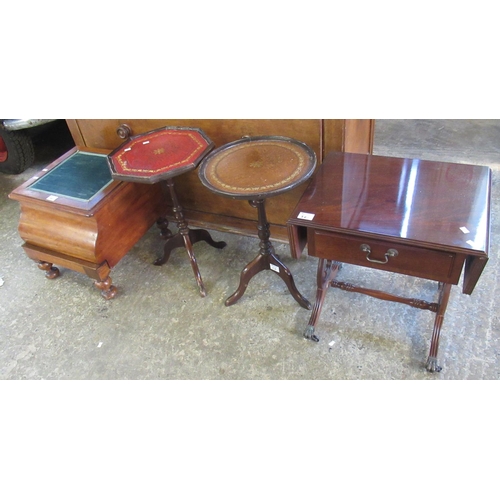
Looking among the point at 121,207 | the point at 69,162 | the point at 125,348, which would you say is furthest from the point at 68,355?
the point at 69,162

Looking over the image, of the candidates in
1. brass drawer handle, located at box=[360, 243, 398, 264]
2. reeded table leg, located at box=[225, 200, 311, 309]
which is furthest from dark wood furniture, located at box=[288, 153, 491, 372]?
reeded table leg, located at box=[225, 200, 311, 309]

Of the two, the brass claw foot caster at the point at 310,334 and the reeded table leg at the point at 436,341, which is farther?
the brass claw foot caster at the point at 310,334

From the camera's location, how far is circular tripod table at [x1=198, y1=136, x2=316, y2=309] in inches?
58.4

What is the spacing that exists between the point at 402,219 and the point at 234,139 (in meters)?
1.00

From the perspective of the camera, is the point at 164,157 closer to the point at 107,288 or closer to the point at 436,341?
the point at 107,288

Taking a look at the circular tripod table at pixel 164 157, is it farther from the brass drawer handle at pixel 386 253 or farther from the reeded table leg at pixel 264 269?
the brass drawer handle at pixel 386 253

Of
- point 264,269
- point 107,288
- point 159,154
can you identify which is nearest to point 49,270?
point 107,288

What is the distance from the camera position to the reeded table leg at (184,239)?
2027 millimetres

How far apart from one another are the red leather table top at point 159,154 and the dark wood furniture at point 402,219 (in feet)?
1.81

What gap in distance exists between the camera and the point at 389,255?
133 centimetres

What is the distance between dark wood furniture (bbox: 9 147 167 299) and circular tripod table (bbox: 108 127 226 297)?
0.21 meters

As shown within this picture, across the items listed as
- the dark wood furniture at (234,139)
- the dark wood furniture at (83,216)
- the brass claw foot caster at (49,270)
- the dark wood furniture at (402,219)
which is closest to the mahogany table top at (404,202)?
the dark wood furniture at (402,219)

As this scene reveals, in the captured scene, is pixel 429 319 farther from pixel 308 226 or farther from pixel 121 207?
pixel 121 207

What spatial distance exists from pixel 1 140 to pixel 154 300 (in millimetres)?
2206
